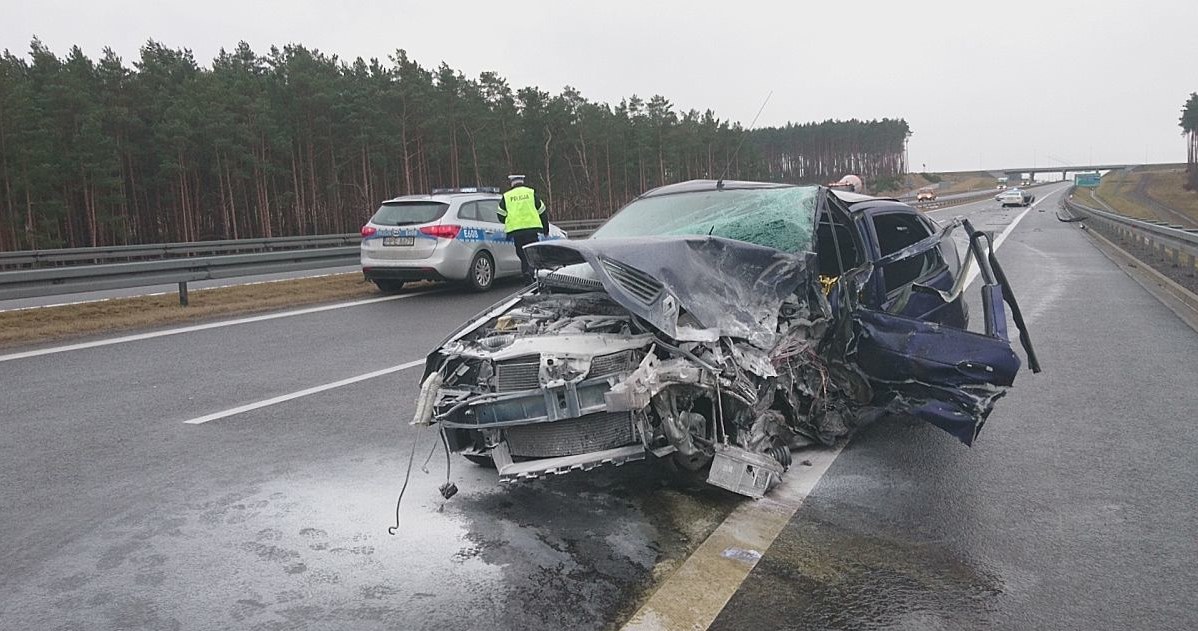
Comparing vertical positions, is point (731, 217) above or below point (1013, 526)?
above

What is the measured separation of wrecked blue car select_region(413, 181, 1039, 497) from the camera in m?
3.96

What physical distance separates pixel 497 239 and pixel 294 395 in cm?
776

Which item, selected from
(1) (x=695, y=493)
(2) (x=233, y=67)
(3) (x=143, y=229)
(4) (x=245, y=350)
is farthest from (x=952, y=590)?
(2) (x=233, y=67)

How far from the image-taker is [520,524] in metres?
3.92

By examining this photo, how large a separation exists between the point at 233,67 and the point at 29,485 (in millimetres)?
61071

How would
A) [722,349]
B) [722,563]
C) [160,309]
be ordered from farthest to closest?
1. [160,309]
2. [722,349]
3. [722,563]

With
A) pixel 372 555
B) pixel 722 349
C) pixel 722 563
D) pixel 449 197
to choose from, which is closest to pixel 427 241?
pixel 449 197

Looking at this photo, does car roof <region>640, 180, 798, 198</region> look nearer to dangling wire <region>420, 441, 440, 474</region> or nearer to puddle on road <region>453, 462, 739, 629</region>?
puddle on road <region>453, 462, 739, 629</region>

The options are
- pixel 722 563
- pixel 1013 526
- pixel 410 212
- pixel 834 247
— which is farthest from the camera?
pixel 410 212

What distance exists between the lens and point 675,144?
70062 millimetres

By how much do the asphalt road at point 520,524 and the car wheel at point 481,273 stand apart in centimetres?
684

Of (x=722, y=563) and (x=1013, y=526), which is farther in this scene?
(x=1013, y=526)

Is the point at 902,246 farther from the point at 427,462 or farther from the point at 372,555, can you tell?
the point at 372,555

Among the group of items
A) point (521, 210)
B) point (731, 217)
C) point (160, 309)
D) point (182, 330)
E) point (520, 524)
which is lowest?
point (520, 524)
